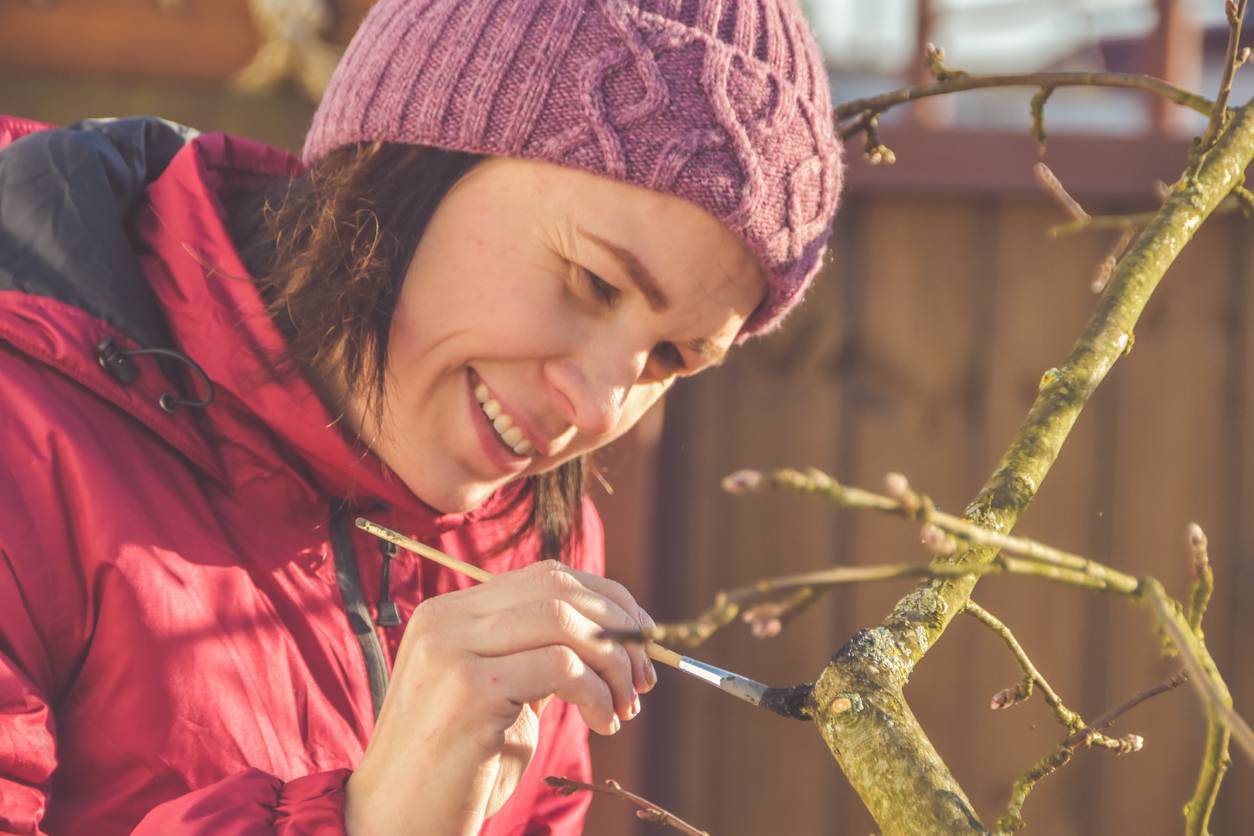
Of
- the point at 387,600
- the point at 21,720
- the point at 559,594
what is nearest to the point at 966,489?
the point at 387,600

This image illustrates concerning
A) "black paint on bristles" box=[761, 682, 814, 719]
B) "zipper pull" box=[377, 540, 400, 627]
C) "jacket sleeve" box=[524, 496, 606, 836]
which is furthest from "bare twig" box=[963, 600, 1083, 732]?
"jacket sleeve" box=[524, 496, 606, 836]

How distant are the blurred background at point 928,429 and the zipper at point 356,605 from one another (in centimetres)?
139

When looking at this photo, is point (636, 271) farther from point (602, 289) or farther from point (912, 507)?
point (912, 507)

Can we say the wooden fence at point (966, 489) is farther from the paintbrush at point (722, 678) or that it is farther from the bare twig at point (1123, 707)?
the bare twig at point (1123, 707)

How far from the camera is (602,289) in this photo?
1.36m

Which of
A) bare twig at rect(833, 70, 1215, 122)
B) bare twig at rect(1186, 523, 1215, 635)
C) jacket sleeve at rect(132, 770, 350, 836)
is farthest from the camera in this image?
bare twig at rect(833, 70, 1215, 122)

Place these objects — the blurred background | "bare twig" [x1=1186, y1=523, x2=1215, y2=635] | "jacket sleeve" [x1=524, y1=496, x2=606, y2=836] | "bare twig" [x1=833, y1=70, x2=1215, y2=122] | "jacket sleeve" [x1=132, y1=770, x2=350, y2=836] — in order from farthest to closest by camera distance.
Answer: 1. the blurred background
2. "jacket sleeve" [x1=524, y1=496, x2=606, y2=836]
3. "bare twig" [x1=833, y1=70, x2=1215, y2=122]
4. "jacket sleeve" [x1=132, y1=770, x2=350, y2=836]
5. "bare twig" [x1=1186, y1=523, x2=1215, y2=635]

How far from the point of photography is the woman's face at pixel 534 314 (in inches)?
52.6

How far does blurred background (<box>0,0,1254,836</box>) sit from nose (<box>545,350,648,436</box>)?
4.96 ft

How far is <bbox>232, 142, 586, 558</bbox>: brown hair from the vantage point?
141 cm

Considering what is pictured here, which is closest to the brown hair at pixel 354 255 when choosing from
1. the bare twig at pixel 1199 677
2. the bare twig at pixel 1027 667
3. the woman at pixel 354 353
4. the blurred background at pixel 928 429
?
the woman at pixel 354 353

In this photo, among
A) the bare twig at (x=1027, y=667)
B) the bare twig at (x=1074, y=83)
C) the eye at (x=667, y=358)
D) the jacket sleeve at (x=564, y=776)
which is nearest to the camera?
the bare twig at (x=1027, y=667)

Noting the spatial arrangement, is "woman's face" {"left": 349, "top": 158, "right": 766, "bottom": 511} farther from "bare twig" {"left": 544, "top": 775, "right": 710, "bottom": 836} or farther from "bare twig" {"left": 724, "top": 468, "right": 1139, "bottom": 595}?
"bare twig" {"left": 724, "top": 468, "right": 1139, "bottom": 595}

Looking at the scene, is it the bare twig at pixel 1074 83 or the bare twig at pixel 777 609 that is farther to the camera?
the bare twig at pixel 1074 83
